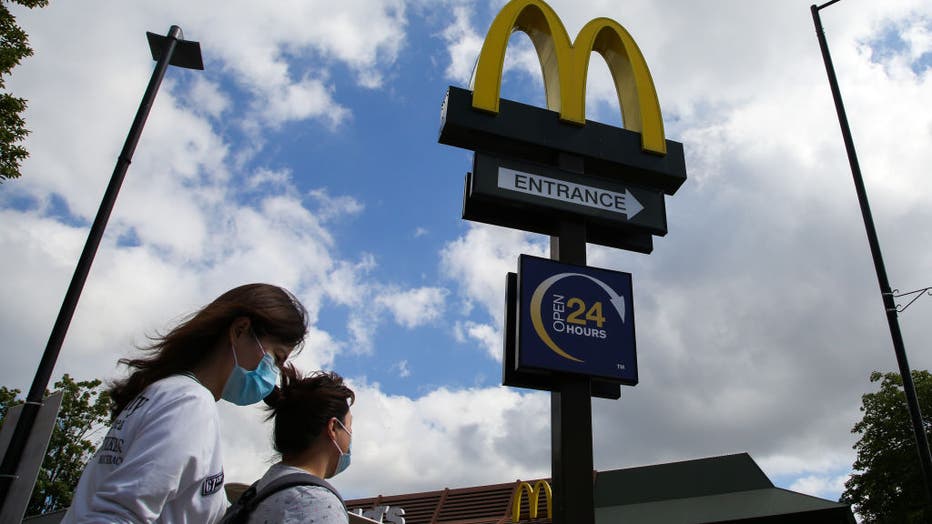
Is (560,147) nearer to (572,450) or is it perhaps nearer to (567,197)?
(567,197)

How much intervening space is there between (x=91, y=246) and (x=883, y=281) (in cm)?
1015

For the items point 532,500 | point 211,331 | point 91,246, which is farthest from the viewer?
point 532,500

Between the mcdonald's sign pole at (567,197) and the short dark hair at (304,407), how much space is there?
5.74 m

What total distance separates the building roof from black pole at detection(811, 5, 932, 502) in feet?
21.6

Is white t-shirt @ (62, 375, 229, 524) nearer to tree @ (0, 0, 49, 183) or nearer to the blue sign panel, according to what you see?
the blue sign panel

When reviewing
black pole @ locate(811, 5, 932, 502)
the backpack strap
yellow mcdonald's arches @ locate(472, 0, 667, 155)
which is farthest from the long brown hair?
black pole @ locate(811, 5, 932, 502)

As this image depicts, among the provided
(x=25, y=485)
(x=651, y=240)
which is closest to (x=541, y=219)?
(x=651, y=240)

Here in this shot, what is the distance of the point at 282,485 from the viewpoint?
2098 millimetres

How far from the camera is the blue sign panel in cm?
846

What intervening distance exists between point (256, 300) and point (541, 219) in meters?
7.65

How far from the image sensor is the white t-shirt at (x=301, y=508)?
2.02m

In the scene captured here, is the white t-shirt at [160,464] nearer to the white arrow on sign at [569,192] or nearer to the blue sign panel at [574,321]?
the blue sign panel at [574,321]

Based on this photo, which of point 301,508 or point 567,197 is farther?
point 567,197

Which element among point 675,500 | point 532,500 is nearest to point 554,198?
point 532,500
